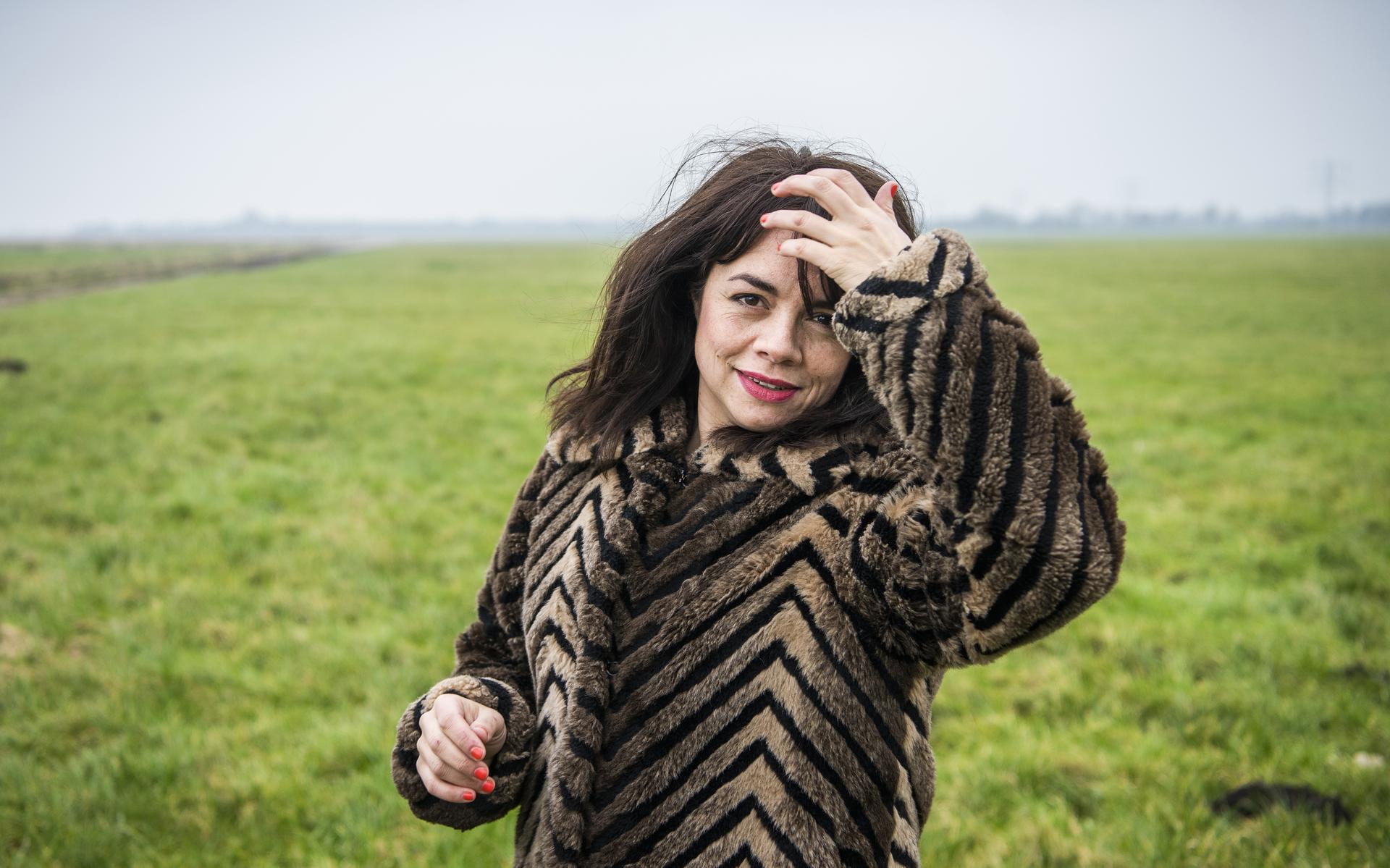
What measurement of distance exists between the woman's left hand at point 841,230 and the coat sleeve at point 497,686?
0.87 metres

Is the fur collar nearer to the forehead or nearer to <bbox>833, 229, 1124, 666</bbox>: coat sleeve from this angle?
<bbox>833, 229, 1124, 666</bbox>: coat sleeve

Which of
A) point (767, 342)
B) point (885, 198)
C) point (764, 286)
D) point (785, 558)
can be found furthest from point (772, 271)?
point (785, 558)

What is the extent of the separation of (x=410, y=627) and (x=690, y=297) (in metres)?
4.16

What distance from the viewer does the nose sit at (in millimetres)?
1697

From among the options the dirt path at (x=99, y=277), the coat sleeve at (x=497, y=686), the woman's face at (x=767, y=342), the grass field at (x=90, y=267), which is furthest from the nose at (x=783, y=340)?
the grass field at (x=90, y=267)

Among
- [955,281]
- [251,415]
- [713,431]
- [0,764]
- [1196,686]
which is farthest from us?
[251,415]

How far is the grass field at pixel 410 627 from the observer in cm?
373

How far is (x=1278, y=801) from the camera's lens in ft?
12.0

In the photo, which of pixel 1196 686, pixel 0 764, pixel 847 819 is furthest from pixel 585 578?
pixel 1196 686

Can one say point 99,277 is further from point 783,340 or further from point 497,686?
point 783,340

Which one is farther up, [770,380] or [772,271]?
[772,271]

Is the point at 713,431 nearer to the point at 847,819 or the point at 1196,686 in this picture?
the point at 847,819

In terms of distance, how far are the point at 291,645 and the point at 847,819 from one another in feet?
15.2

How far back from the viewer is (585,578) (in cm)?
174
